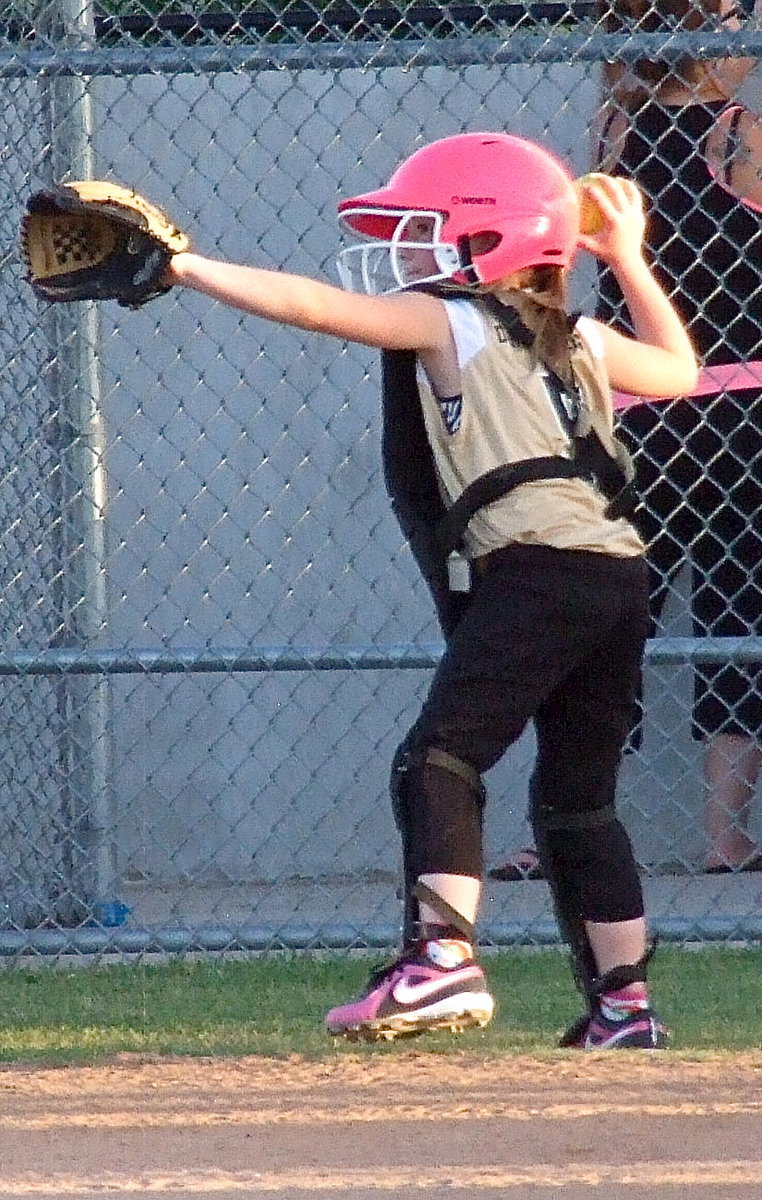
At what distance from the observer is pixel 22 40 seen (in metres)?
4.96

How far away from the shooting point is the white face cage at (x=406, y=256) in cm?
351

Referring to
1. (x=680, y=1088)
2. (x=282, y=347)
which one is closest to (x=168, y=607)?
(x=282, y=347)

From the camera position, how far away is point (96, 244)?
A: 328cm

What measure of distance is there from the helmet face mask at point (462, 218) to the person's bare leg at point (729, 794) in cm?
214

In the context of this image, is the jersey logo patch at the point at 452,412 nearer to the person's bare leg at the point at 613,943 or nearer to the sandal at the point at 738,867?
the person's bare leg at the point at 613,943

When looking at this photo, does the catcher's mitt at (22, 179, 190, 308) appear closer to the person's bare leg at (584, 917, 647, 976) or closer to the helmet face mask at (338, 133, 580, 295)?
the helmet face mask at (338, 133, 580, 295)

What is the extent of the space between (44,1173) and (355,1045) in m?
1.02

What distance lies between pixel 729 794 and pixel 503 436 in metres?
2.14

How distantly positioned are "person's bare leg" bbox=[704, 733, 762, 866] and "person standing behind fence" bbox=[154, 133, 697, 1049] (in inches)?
66.9

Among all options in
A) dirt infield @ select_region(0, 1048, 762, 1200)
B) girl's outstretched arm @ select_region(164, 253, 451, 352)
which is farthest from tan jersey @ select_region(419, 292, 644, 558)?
dirt infield @ select_region(0, 1048, 762, 1200)

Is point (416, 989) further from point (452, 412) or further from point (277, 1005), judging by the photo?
point (277, 1005)

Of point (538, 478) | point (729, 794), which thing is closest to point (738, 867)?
point (729, 794)

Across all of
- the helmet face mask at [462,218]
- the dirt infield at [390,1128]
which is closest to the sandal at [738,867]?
the dirt infield at [390,1128]

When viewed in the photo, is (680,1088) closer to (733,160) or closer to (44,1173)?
(44,1173)
